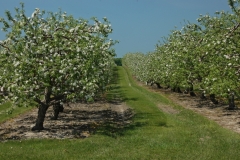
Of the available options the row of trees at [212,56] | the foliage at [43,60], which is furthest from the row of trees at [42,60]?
the row of trees at [212,56]

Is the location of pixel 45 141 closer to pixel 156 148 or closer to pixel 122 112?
pixel 156 148

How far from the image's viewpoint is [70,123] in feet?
81.8

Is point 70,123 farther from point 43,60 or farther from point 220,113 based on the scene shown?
point 220,113

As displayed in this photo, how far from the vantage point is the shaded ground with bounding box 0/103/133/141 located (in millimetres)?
20422

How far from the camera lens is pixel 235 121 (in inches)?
1024

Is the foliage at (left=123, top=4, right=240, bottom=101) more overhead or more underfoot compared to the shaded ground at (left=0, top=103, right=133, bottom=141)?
more overhead

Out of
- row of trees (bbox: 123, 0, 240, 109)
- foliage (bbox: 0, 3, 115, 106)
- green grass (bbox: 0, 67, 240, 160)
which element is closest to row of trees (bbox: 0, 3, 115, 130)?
foliage (bbox: 0, 3, 115, 106)

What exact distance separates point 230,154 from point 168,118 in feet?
36.7

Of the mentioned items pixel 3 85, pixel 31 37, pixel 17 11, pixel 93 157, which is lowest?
pixel 93 157

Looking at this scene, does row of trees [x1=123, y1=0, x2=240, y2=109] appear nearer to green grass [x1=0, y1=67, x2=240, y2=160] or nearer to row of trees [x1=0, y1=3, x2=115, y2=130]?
green grass [x1=0, y1=67, x2=240, y2=160]

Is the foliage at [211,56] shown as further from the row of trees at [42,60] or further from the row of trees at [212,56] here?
the row of trees at [42,60]

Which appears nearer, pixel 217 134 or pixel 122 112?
pixel 217 134

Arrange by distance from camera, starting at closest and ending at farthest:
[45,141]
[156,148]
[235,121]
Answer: [156,148], [45,141], [235,121]

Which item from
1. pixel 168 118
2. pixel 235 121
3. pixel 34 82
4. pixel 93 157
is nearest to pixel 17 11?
pixel 34 82
